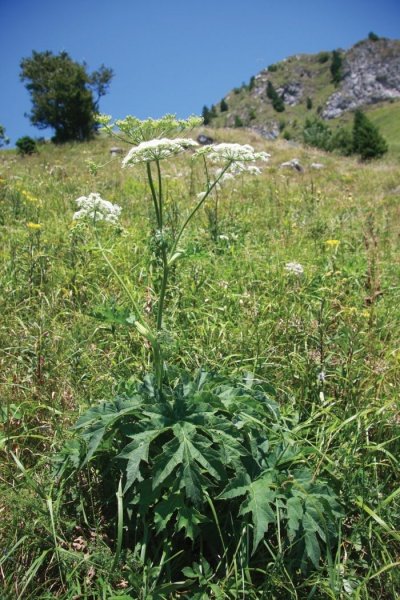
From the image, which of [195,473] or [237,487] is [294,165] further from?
[195,473]

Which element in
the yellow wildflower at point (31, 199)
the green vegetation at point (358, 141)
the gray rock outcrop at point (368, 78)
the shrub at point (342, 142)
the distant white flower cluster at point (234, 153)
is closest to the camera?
the distant white flower cluster at point (234, 153)

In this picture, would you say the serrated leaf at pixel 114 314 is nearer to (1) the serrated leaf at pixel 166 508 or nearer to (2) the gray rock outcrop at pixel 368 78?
(1) the serrated leaf at pixel 166 508

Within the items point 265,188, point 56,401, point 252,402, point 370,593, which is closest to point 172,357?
point 56,401

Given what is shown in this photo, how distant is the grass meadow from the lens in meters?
2.09

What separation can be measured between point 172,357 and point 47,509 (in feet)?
4.92

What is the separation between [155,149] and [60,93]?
40423 mm

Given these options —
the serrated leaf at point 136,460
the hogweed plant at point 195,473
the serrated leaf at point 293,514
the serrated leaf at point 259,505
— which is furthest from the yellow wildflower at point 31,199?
the serrated leaf at point 293,514

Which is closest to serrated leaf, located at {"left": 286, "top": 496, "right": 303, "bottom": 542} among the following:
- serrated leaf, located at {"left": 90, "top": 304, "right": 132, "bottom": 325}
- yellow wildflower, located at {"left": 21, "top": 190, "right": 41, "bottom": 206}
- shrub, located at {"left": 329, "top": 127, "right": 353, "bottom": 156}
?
serrated leaf, located at {"left": 90, "top": 304, "right": 132, "bottom": 325}

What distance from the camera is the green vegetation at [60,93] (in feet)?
122

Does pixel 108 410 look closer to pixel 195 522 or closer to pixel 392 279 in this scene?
pixel 195 522

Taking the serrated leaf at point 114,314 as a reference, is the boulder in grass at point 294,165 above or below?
above

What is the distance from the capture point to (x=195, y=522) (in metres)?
2.01

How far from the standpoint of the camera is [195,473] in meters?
1.99

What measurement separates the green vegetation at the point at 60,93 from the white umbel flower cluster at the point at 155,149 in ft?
123
